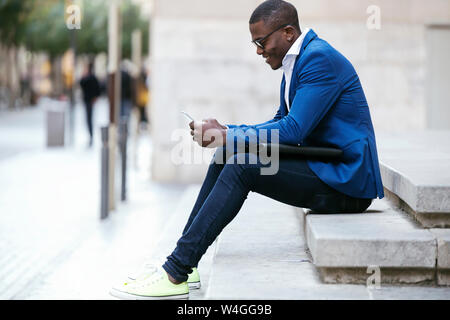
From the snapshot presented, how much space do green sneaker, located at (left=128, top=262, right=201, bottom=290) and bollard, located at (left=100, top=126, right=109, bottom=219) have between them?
437 cm

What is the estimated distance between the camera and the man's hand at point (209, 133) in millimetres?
3988

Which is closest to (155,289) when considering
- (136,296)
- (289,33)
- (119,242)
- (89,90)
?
(136,296)

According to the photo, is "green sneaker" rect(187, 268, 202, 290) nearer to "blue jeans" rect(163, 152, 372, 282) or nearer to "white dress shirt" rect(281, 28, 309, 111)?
"blue jeans" rect(163, 152, 372, 282)

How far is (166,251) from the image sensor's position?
18.2ft

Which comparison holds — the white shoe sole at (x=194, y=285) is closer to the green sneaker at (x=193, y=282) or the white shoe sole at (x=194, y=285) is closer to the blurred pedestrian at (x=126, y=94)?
the green sneaker at (x=193, y=282)

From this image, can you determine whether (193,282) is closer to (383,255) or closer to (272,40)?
(383,255)

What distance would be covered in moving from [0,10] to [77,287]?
2862 centimetres

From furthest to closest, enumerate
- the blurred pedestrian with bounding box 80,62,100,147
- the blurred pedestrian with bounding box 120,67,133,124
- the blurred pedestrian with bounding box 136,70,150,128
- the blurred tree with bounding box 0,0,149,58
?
the blurred tree with bounding box 0,0,149,58, the blurred pedestrian with bounding box 136,70,150,128, the blurred pedestrian with bounding box 80,62,100,147, the blurred pedestrian with bounding box 120,67,133,124

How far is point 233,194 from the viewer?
392 centimetres

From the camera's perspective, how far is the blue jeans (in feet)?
12.8

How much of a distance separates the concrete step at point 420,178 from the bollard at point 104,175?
308 cm

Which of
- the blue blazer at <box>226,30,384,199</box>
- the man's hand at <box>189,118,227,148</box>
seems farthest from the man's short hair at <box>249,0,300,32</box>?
the man's hand at <box>189,118,227,148</box>
